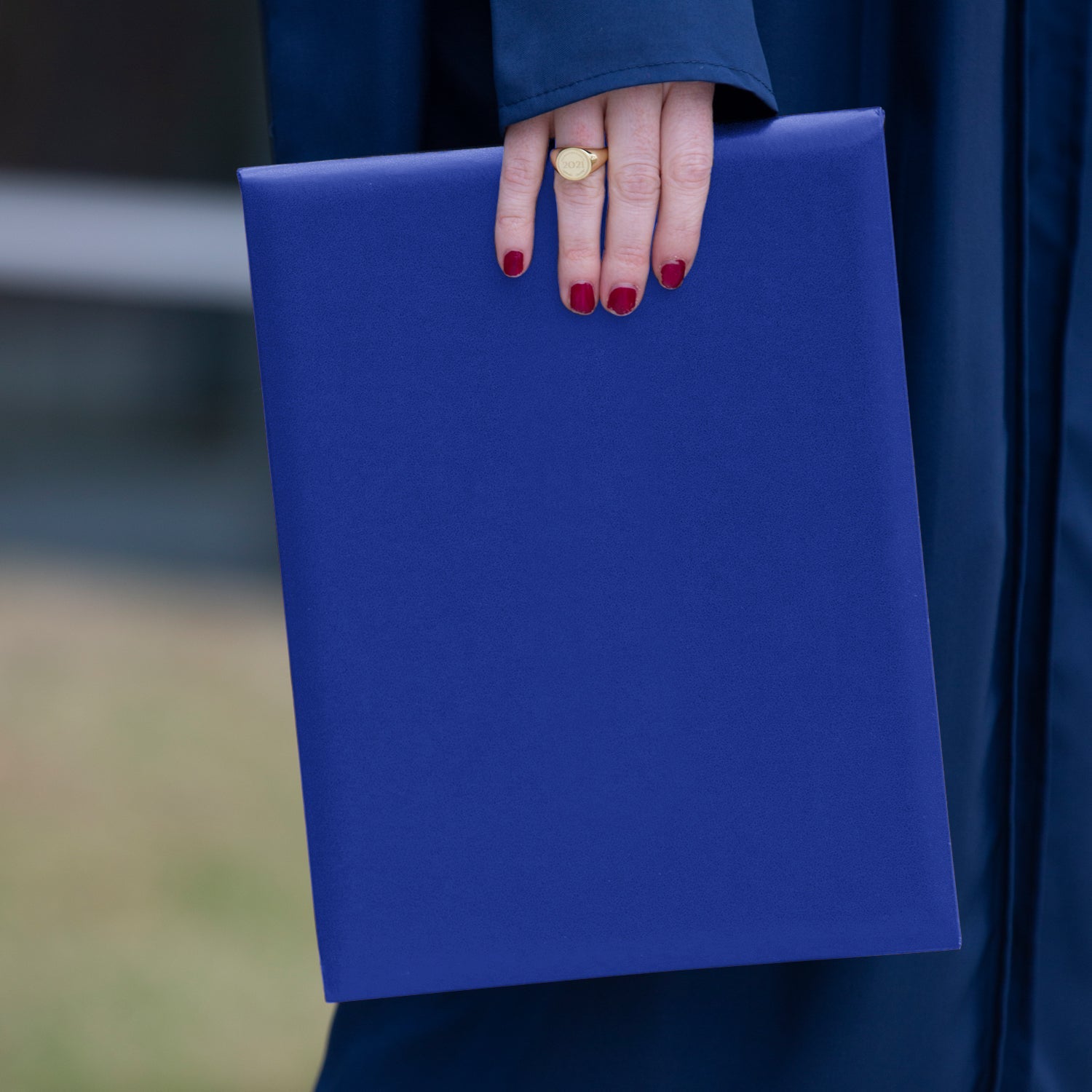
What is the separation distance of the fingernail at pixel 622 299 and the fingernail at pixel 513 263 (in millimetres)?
51

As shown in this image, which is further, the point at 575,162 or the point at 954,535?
the point at 954,535

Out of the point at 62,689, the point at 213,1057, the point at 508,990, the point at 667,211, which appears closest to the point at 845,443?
the point at 667,211

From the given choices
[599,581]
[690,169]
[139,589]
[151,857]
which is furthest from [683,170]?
[139,589]

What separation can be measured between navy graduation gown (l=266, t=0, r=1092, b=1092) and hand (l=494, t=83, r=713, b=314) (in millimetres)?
66

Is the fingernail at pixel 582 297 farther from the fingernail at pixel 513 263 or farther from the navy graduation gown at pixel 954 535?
the navy graduation gown at pixel 954 535

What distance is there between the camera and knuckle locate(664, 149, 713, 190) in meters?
0.63

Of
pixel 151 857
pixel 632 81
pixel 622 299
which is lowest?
pixel 151 857

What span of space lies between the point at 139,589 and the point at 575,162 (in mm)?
2458

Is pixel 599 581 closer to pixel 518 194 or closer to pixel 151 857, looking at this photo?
pixel 518 194

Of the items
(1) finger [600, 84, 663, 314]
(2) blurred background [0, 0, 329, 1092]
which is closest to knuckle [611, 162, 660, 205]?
(1) finger [600, 84, 663, 314]

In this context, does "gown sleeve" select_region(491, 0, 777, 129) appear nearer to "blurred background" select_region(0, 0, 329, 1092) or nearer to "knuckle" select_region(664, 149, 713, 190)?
"knuckle" select_region(664, 149, 713, 190)

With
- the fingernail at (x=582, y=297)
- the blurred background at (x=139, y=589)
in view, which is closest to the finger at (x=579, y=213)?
the fingernail at (x=582, y=297)

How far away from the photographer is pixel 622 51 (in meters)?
0.62

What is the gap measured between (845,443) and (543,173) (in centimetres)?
22
